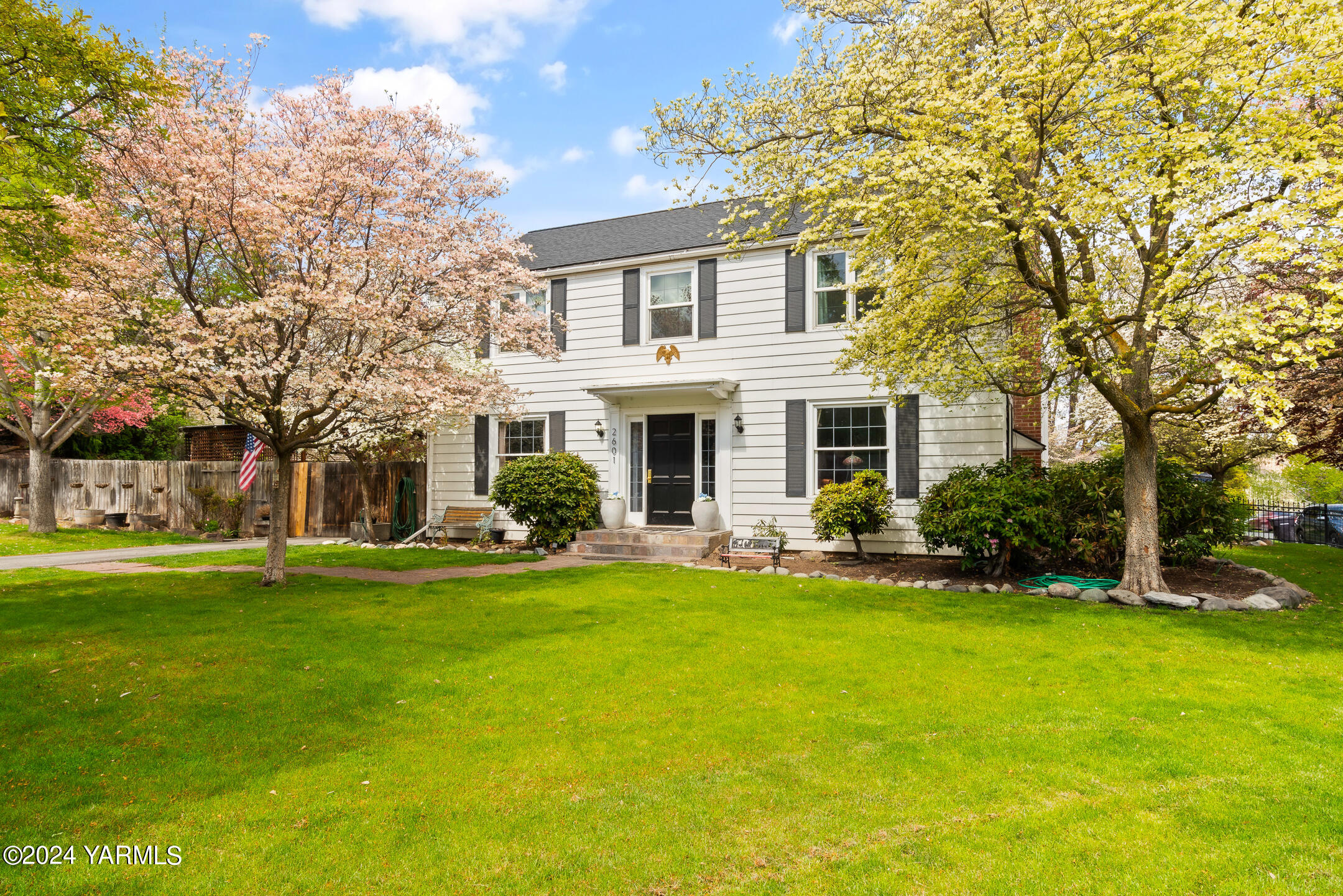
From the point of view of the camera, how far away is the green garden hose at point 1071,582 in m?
8.98

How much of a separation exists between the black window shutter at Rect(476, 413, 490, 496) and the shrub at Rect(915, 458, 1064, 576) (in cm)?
930

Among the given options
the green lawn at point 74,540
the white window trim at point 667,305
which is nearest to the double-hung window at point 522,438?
the white window trim at point 667,305

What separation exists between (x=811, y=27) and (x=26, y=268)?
10159 mm

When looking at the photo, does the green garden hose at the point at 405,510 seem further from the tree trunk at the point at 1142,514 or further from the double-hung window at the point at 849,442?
the tree trunk at the point at 1142,514

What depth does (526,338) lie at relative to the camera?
1054cm

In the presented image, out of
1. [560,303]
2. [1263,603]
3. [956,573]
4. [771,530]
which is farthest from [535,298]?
[1263,603]

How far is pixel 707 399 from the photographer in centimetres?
1320

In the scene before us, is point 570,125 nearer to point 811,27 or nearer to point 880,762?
point 811,27

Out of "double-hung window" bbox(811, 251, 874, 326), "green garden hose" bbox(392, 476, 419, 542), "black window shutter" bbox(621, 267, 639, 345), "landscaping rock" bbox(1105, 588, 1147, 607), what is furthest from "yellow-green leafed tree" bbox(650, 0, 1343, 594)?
"green garden hose" bbox(392, 476, 419, 542)

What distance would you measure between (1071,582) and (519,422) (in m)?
11.0

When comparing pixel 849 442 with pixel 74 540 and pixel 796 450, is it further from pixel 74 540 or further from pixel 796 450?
pixel 74 540

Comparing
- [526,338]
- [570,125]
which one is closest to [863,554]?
[526,338]

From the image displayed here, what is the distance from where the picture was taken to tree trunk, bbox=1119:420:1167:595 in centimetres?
855

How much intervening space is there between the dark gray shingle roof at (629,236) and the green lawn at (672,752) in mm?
8729
